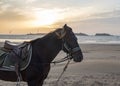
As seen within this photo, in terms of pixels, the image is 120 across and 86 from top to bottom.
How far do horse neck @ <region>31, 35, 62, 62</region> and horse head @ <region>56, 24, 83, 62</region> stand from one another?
5.5 inches

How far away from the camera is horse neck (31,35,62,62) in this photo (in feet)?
22.8

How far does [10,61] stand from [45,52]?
0.80 metres

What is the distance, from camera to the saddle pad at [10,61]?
6.81 metres

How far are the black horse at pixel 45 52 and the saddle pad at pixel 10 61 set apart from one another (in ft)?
0.26

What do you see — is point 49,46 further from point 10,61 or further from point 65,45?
point 10,61

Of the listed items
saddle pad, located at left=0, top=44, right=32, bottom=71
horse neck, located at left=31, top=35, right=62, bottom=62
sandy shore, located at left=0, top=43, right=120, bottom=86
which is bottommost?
sandy shore, located at left=0, top=43, right=120, bottom=86

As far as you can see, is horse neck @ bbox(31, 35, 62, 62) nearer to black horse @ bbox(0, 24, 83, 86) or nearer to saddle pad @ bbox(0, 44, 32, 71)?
black horse @ bbox(0, 24, 83, 86)

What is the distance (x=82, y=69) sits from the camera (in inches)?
632

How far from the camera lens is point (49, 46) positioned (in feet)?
22.9

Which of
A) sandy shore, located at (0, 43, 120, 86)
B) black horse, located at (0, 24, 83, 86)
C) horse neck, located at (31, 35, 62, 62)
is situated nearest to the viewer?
black horse, located at (0, 24, 83, 86)

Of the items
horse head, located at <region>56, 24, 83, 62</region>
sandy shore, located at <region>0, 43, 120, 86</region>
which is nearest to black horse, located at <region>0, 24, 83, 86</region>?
horse head, located at <region>56, 24, 83, 62</region>

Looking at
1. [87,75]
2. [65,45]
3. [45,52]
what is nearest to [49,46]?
[45,52]

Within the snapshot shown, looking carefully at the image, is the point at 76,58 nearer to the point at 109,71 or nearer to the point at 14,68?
the point at 14,68

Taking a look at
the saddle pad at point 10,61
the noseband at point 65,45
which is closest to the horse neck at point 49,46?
the noseband at point 65,45
